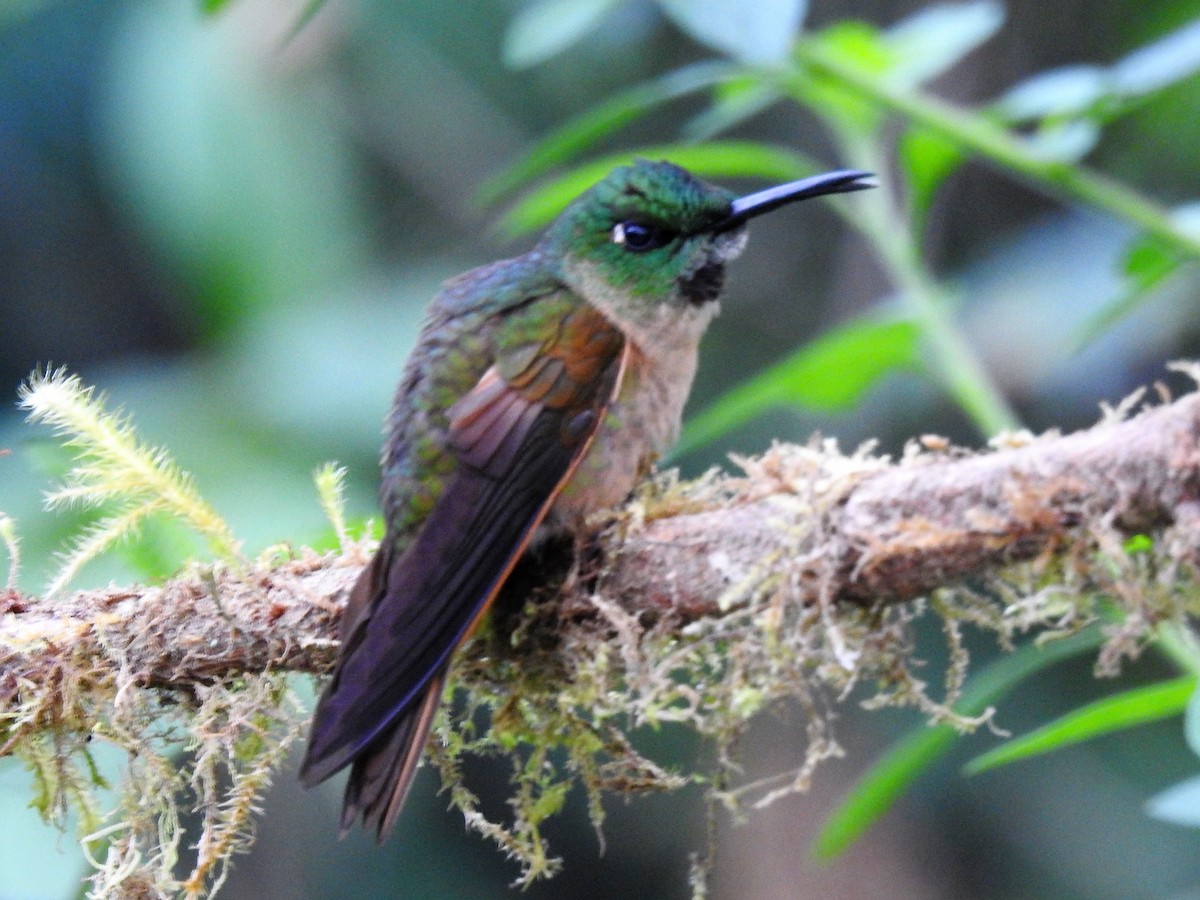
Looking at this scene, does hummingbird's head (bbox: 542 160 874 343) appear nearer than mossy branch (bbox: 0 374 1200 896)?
No

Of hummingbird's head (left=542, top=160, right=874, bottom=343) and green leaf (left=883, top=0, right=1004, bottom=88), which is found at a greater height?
green leaf (left=883, top=0, right=1004, bottom=88)

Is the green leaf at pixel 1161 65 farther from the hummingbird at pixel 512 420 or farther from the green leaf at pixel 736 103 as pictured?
the green leaf at pixel 736 103

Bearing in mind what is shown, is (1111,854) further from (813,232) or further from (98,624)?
(98,624)

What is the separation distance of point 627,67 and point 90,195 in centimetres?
251

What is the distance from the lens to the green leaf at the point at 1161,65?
236 centimetres

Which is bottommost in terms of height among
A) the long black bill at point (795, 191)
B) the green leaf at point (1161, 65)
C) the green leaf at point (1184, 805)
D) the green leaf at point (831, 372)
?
the green leaf at point (1184, 805)

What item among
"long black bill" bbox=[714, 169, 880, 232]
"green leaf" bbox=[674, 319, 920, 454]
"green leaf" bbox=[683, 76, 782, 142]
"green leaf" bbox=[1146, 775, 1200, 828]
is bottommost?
"green leaf" bbox=[1146, 775, 1200, 828]

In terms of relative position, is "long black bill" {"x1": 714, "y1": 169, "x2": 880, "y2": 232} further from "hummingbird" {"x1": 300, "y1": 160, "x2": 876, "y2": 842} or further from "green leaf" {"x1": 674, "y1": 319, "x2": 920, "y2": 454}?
"green leaf" {"x1": 674, "y1": 319, "x2": 920, "y2": 454}

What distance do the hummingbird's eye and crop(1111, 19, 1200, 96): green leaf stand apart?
917 mm

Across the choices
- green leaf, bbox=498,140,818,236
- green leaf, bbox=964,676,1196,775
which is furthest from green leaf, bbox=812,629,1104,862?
green leaf, bbox=498,140,818,236

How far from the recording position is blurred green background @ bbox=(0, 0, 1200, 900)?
4195 mm

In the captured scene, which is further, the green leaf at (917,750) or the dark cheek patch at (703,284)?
the dark cheek patch at (703,284)

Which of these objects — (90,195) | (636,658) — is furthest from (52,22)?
(636,658)

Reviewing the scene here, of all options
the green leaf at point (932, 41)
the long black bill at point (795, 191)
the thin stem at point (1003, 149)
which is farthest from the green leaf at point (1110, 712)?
the green leaf at point (932, 41)
